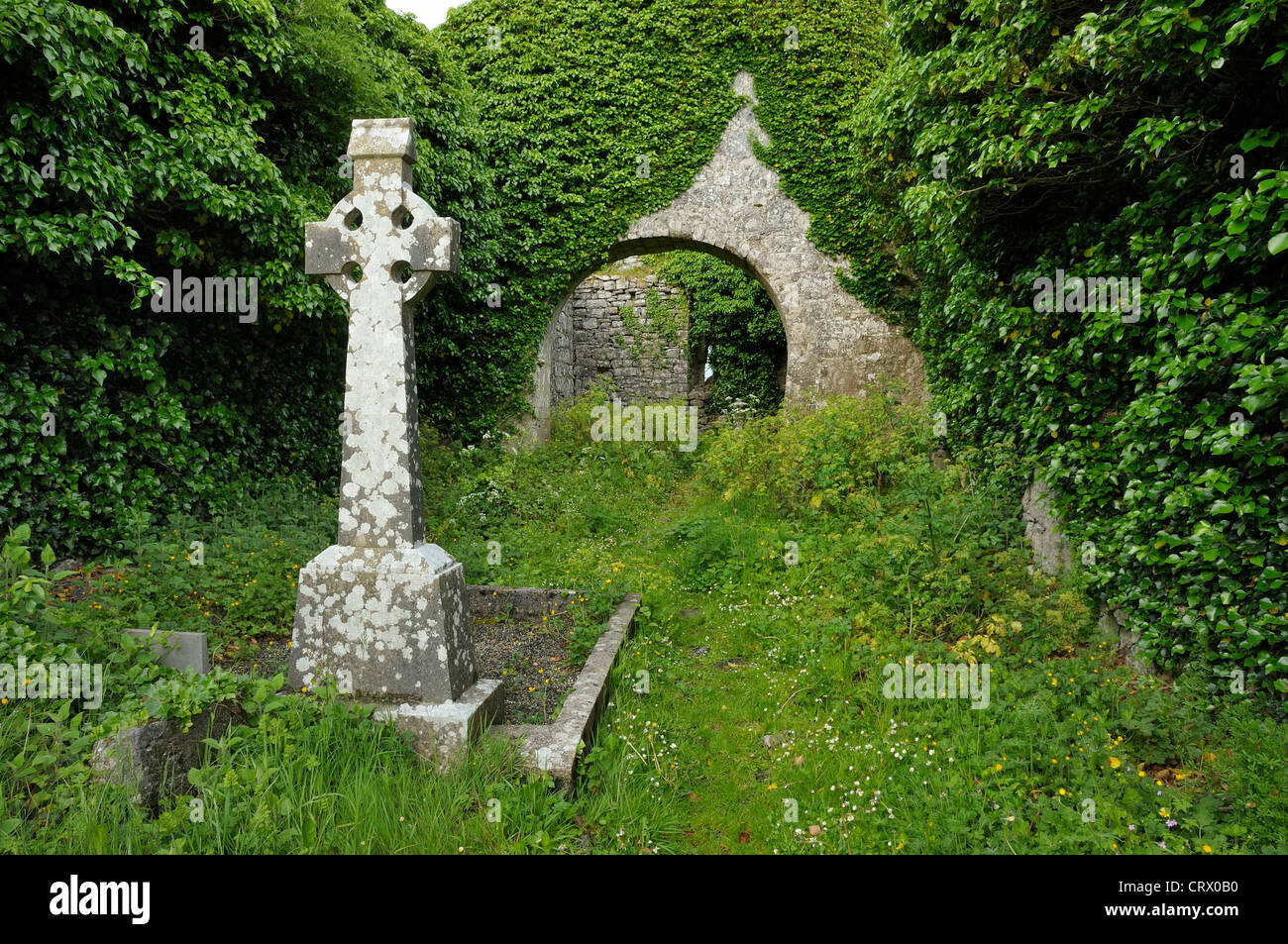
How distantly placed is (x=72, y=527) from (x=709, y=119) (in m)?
9.43

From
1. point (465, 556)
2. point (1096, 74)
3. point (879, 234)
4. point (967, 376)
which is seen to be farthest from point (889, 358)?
point (465, 556)

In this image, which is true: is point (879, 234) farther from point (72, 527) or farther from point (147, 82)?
point (72, 527)

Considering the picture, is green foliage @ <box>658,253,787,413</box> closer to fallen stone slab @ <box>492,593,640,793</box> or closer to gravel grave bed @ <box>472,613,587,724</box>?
gravel grave bed @ <box>472,613,587,724</box>

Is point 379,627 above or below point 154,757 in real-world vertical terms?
above

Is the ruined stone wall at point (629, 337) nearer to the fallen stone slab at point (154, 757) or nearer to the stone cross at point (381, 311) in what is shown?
the stone cross at point (381, 311)

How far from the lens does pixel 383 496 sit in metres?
3.44

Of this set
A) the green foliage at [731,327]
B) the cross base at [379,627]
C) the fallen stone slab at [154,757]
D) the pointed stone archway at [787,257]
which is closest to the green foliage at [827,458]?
the pointed stone archway at [787,257]

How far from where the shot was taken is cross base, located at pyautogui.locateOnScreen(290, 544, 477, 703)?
3.29 m

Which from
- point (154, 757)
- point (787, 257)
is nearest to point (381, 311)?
point (154, 757)

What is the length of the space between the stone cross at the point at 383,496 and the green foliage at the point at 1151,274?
11.7ft

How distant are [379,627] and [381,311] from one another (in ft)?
5.37

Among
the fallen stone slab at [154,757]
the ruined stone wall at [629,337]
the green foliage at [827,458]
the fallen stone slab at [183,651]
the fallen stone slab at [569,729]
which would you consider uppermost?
the ruined stone wall at [629,337]

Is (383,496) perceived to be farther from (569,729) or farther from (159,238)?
(159,238)

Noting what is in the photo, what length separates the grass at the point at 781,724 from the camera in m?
2.56
